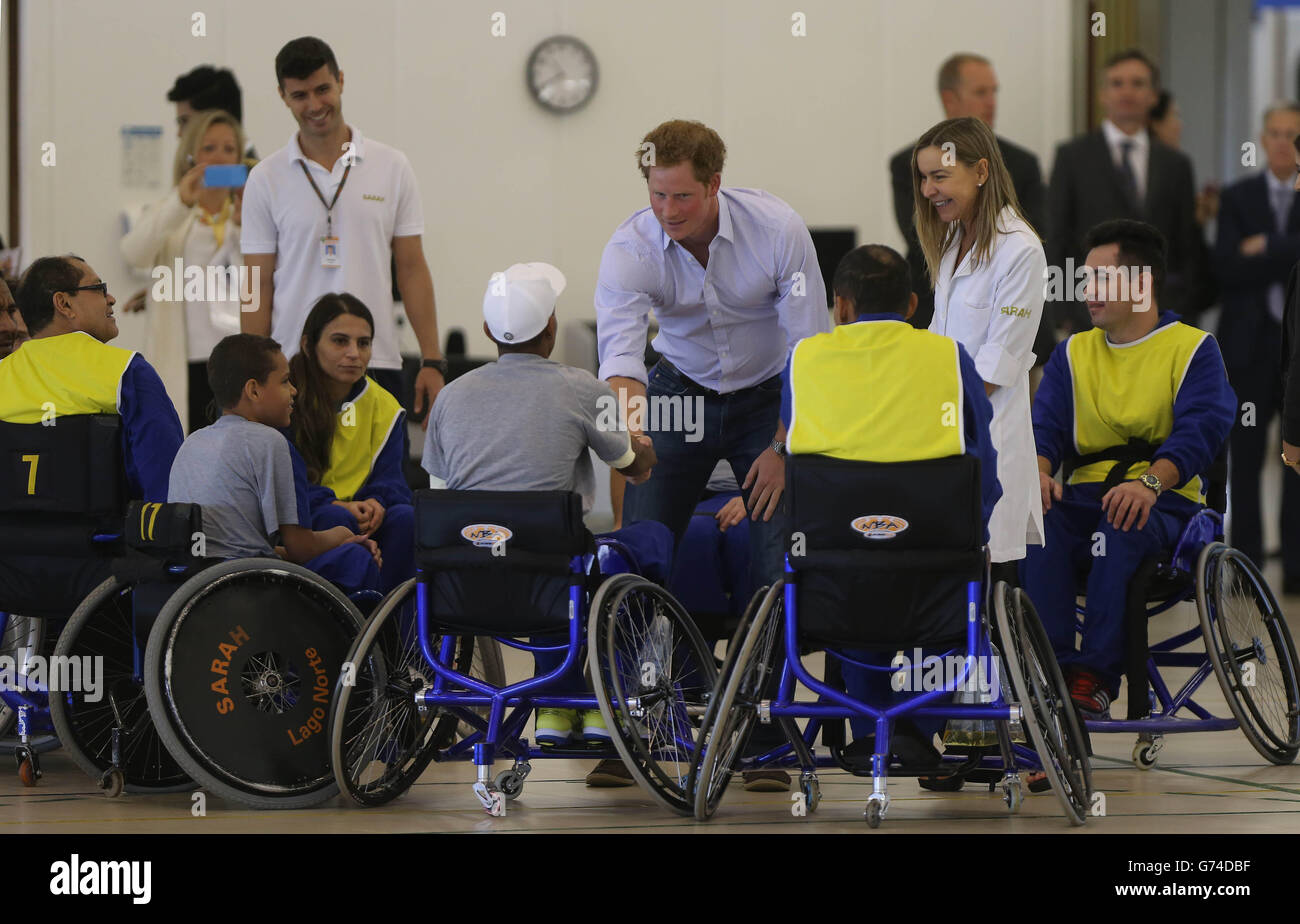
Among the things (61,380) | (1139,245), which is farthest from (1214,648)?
(61,380)

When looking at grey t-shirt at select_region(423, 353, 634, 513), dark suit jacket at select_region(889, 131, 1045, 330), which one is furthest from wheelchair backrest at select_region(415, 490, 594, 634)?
dark suit jacket at select_region(889, 131, 1045, 330)

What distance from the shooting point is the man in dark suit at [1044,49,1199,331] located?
6.32 m

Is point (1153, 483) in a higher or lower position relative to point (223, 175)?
lower

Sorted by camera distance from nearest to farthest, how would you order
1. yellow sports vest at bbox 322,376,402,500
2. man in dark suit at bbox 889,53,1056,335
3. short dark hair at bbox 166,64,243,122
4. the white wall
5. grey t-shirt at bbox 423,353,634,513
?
grey t-shirt at bbox 423,353,634,513 → yellow sports vest at bbox 322,376,402,500 → man in dark suit at bbox 889,53,1056,335 → short dark hair at bbox 166,64,243,122 → the white wall

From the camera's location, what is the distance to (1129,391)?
154 inches

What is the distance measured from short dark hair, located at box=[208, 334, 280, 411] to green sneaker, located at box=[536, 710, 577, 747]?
0.83 metres

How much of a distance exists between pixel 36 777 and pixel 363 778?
2.44 ft

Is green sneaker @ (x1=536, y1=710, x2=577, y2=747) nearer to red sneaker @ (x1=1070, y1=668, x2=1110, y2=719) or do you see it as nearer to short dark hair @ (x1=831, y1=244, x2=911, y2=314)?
short dark hair @ (x1=831, y1=244, x2=911, y2=314)

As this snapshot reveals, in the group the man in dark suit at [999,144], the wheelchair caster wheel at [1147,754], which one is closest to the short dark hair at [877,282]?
the wheelchair caster wheel at [1147,754]

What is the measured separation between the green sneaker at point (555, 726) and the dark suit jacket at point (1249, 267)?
3912mm

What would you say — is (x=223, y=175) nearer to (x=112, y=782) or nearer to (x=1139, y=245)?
(x=112, y=782)

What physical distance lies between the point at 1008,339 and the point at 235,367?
1462mm

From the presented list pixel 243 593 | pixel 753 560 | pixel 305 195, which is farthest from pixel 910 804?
pixel 305 195

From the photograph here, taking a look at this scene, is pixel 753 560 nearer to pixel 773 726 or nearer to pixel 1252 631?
pixel 773 726
